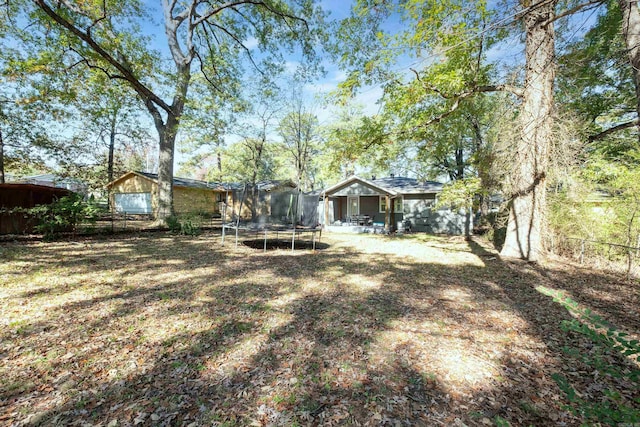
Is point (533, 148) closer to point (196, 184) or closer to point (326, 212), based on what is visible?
point (326, 212)

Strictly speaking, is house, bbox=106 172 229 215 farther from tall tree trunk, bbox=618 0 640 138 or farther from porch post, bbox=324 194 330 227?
tall tree trunk, bbox=618 0 640 138

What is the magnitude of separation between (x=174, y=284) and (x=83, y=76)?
12.2 meters

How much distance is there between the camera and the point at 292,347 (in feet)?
10.1

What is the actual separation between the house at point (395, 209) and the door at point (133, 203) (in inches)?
583

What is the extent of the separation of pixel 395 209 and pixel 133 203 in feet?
69.4

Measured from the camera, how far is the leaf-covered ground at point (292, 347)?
2.18m

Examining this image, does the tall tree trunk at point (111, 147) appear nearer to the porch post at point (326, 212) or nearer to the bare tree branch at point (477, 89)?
the porch post at point (326, 212)

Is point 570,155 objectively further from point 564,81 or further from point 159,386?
point 159,386

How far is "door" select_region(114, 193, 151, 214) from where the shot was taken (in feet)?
71.2

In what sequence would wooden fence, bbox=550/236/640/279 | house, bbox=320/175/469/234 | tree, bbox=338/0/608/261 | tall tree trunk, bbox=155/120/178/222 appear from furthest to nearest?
house, bbox=320/175/469/234, tall tree trunk, bbox=155/120/178/222, tree, bbox=338/0/608/261, wooden fence, bbox=550/236/640/279

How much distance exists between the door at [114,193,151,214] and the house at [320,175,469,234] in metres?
14.8

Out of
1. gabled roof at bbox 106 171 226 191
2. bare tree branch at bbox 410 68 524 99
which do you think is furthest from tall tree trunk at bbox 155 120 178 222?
bare tree branch at bbox 410 68 524 99

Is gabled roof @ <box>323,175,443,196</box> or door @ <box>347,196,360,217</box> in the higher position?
gabled roof @ <box>323,175,443,196</box>

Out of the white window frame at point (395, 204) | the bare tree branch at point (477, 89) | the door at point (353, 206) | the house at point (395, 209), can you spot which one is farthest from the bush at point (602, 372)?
the door at point (353, 206)
